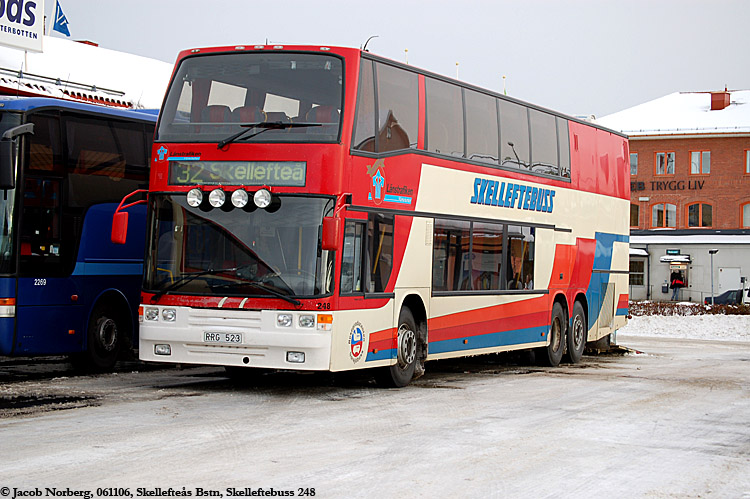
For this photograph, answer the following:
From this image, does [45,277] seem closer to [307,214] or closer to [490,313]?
[307,214]

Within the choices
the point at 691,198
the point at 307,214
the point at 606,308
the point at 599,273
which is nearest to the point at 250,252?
the point at 307,214

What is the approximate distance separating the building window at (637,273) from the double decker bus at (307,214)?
55569mm

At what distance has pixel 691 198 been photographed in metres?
70.9

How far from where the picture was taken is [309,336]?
13.4 meters

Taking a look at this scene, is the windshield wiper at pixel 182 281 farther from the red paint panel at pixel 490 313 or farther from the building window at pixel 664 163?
the building window at pixel 664 163

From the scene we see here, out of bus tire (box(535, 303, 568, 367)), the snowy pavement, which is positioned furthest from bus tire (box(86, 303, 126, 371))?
bus tire (box(535, 303, 568, 367))

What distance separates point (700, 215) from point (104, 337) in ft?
195

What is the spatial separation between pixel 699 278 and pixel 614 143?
46.8 meters

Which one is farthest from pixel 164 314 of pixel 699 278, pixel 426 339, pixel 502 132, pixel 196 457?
pixel 699 278

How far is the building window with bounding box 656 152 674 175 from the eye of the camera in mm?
71250

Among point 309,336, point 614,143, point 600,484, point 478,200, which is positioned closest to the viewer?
point 600,484

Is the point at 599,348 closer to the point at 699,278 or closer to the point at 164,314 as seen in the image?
the point at 164,314

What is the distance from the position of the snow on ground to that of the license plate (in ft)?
75.4

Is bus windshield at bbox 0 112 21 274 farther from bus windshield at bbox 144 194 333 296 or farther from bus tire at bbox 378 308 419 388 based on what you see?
bus tire at bbox 378 308 419 388
